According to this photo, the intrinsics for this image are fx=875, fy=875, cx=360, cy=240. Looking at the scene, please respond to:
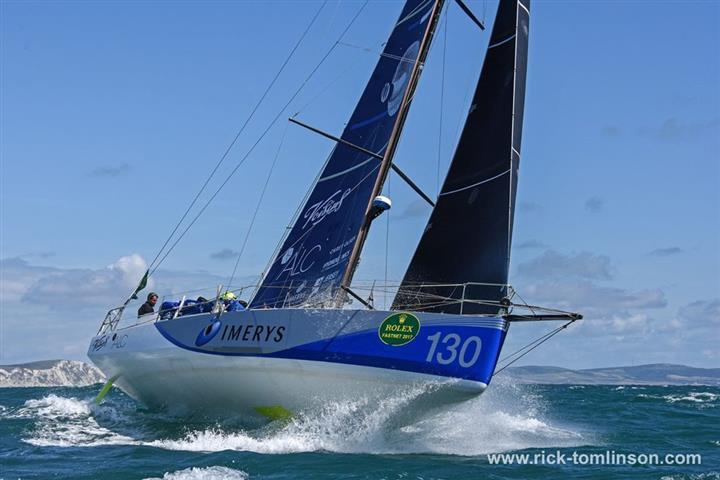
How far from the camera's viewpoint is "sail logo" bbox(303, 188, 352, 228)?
14.9m

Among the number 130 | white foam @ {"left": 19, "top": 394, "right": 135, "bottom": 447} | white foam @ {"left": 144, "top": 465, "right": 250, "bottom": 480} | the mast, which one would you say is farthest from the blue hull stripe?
white foam @ {"left": 19, "top": 394, "right": 135, "bottom": 447}

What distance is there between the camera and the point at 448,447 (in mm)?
11992

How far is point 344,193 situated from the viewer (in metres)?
14.9

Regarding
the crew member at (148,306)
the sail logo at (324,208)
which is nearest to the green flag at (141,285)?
the crew member at (148,306)

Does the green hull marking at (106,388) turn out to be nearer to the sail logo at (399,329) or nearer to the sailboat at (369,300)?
the sailboat at (369,300)

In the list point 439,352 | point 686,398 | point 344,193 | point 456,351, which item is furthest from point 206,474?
point 686,398

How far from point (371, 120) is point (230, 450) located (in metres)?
6.54

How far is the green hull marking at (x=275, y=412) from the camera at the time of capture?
12602mm

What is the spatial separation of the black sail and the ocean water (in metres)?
1.72

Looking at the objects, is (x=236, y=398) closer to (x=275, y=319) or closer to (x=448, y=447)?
(x=275, y=319)

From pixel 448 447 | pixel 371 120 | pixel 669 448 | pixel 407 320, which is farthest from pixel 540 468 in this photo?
pixel 371 120

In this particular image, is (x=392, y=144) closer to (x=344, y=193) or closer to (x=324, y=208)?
(x=344, y=193)

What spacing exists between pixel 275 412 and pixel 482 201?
4.33 meters

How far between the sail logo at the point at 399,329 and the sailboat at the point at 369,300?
15 millimetres
